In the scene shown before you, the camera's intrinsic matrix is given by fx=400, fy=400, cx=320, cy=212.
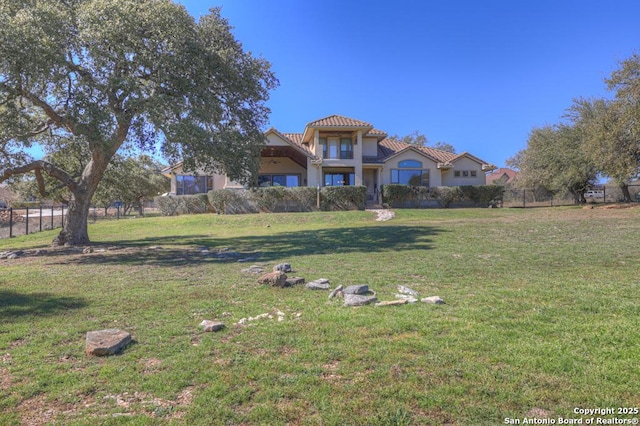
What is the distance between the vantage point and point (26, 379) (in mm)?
3664

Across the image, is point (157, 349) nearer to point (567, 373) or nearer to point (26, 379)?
point (26, 379)

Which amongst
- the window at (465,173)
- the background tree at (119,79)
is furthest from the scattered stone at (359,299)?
the window at (465,173)

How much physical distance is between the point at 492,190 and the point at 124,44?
2691 centimetres

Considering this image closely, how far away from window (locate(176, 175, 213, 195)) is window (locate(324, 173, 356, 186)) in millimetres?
9997

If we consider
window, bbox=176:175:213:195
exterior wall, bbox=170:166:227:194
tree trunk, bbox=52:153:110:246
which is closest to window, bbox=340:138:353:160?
exterior wall, bbox=170:166:227:194

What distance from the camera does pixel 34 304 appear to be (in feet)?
21.1

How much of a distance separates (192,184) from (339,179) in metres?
12.5

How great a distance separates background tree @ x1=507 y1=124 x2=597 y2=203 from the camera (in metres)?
32.9

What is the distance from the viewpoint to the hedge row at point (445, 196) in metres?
29.8

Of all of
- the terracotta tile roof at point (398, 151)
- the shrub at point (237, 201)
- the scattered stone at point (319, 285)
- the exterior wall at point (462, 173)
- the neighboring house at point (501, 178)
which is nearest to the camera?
the scattered stone at point (319, 285)

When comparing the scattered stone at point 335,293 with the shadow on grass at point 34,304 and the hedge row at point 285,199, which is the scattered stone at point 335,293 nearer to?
the shadow on grass at point 34,304

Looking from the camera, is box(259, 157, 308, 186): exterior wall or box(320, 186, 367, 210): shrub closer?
box(320, 186, 367, 210): shrub

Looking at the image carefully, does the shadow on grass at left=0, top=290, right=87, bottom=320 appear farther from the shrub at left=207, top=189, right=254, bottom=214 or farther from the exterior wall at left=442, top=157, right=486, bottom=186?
the exterior wall at left=442, top=157, right=486, bottom=186

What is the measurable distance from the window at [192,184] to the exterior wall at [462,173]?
2019 cm
